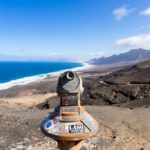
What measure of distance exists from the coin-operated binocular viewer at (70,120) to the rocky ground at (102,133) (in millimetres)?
7630

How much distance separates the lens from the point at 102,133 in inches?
547

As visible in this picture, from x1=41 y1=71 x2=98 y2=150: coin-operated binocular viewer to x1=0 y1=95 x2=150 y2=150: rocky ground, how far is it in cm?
763

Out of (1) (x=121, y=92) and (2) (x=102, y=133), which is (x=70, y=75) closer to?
(2) (x=102, y=133)

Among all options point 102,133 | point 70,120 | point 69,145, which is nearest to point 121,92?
point 102,133

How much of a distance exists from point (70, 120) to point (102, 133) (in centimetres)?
962

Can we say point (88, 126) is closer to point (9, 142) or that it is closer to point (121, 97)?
point (9, 142)

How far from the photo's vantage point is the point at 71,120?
461 centimetres

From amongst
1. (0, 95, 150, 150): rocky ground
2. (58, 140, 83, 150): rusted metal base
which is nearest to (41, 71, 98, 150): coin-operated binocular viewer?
(58, 140, 83, 150): rusted metal base

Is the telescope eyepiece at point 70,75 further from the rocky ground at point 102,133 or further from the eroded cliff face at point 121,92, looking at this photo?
the eroded cliff face at point 121,92

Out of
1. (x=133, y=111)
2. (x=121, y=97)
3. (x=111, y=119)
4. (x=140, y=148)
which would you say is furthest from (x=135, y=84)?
(x=140, y=148)

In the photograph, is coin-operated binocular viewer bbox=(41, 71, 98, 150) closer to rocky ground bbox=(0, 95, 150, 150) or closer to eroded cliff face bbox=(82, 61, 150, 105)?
rocky ground bbox=(0, 95, 150, 150)

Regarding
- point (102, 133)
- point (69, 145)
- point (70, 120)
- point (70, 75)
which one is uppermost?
point (70, 75)

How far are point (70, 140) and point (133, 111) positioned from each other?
572 inches

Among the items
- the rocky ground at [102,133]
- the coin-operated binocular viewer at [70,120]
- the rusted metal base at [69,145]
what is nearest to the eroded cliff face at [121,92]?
the rocky ground at [102,133]
